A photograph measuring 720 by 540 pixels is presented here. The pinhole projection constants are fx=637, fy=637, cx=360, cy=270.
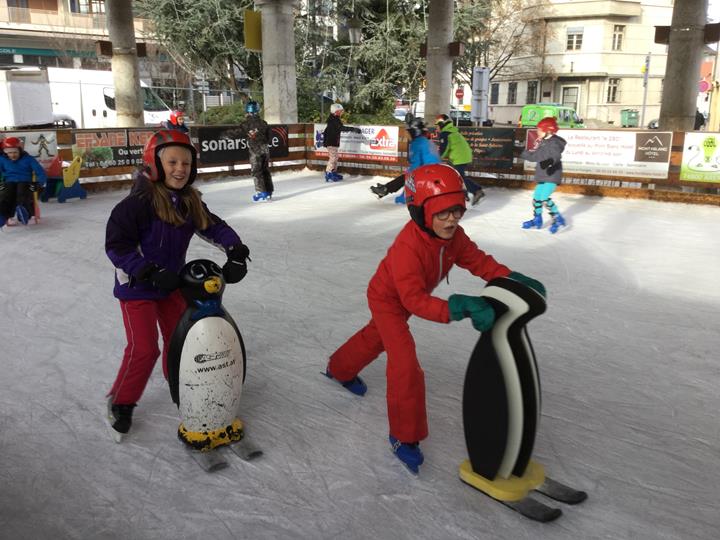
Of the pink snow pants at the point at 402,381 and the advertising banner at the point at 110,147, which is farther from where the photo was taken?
the advertising banner at the point at 110,147

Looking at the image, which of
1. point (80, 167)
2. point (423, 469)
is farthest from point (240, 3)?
point (423, 469)

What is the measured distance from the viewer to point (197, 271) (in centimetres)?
282

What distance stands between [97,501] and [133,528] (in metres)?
0.27

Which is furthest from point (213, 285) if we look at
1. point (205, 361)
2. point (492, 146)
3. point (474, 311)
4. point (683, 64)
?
point (683, 64)

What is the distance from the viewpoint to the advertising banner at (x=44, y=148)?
34.4ft

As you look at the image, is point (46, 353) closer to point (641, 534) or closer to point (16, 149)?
point (641, 534)

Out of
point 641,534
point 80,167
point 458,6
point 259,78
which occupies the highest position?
point 458,6

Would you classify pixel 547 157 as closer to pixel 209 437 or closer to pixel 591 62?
pixel 209 437

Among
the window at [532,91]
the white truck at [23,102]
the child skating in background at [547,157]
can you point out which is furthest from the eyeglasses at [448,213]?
the window at [532,91]

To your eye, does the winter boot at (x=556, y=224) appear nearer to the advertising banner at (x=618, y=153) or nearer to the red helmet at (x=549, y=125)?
the red helmet at (x=549, y=125)

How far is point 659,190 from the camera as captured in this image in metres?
10.8

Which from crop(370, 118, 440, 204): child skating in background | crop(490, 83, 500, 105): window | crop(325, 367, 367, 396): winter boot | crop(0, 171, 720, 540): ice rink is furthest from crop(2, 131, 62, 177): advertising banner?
crop(490, 83, 500, 105): window

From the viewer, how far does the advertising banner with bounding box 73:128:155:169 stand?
1149 centimetres

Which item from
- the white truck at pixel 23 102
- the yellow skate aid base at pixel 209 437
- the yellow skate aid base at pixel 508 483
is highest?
the white truck at pixel 23 102
